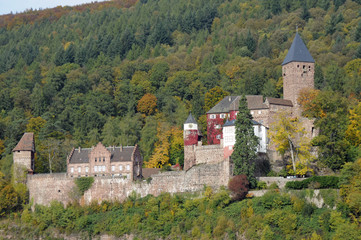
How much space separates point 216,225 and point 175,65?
51.1 metres

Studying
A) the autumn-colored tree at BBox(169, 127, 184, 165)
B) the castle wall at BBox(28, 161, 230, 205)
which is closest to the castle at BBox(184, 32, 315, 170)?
the castle wall at BBox(28, 161, 230, 205)

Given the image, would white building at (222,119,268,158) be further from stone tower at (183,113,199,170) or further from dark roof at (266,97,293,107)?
dark roof at (266,97,293,107)

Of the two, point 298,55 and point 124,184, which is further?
point 298,55

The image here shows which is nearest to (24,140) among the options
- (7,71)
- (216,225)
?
(216,225)

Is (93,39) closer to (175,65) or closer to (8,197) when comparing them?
(175,65)

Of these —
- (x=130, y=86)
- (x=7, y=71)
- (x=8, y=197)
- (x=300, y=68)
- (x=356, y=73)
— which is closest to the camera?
(x=8, y=197)

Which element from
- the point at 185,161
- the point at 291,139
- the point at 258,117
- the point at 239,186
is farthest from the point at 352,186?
the point at 185,161

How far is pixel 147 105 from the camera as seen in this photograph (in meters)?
87.9

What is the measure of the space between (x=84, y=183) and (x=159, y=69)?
38235mm

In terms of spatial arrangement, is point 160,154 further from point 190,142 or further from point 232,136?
point 232,136

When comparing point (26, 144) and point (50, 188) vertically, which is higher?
point (26, 144)

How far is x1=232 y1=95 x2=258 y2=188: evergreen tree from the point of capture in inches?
2270

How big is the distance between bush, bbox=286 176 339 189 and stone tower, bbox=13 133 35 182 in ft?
88.7

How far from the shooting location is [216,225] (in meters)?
55.7
